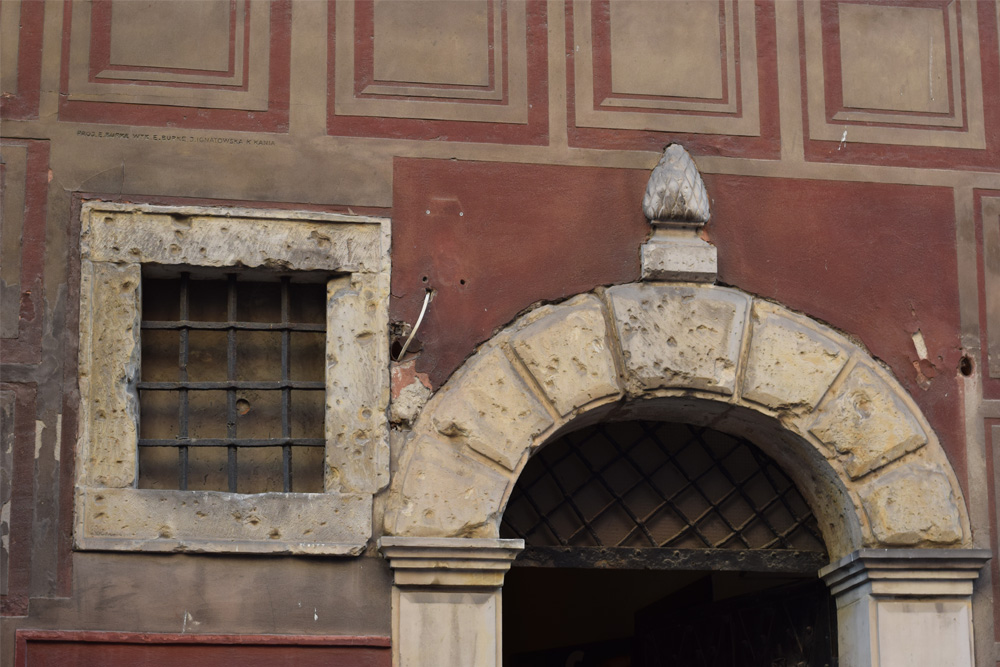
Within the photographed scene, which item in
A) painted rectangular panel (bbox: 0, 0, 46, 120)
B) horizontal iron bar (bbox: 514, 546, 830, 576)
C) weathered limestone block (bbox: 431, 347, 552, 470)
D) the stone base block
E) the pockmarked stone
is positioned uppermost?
painted rectangular panel (bbox: 0, 0, 46, 120)

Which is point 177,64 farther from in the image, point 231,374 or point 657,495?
point 657,495

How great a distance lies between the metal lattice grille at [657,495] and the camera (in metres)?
5.54

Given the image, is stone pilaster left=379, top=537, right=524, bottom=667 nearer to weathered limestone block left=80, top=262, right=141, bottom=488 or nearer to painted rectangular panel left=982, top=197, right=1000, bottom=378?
weathered limestone block left=80, top=262, right=141, bottom=488

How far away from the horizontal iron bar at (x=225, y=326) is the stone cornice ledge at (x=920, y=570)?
2032 mm

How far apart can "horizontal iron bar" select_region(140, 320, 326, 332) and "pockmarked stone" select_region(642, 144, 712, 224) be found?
4.04 ft

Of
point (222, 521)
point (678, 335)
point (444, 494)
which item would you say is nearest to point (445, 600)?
point (444, 494)

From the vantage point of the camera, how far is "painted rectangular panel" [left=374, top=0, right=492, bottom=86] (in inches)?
211

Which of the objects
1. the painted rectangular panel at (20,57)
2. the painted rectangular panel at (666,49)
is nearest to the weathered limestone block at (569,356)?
the painted rectangular panel at (666,49)

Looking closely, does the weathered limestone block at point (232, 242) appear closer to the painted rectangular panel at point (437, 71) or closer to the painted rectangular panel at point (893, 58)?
the painted rectangular panel at point (437, 71)

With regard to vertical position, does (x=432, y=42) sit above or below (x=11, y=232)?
above

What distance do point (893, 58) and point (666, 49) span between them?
87 cm

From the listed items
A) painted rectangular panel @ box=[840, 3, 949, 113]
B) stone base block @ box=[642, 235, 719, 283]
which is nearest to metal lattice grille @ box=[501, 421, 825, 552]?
stone base block @ box=[642, 235, 719, 283]

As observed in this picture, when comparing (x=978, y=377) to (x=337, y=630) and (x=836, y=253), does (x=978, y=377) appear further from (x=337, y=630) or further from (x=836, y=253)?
(x=337, y=630)

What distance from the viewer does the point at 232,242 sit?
5074mm
